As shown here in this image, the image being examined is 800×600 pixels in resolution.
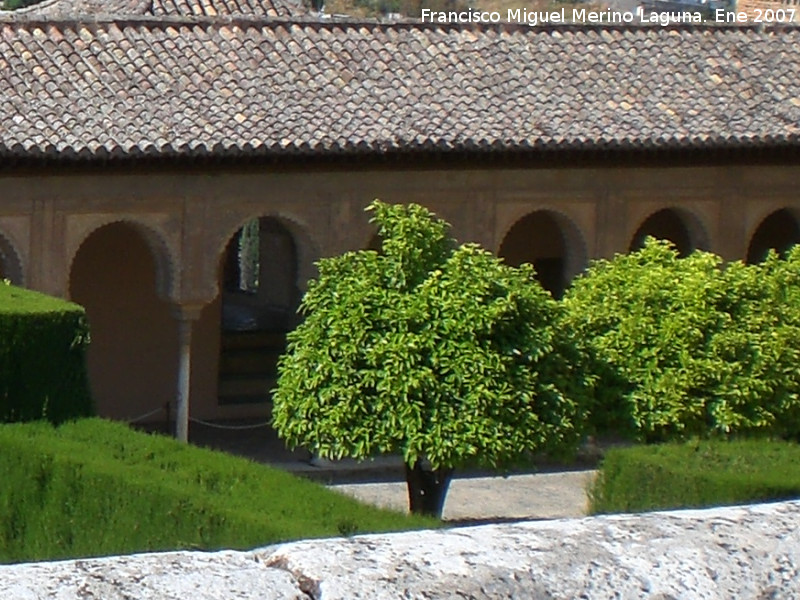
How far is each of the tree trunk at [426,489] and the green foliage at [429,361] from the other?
2.08ft

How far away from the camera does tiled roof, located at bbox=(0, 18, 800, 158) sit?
696 inches

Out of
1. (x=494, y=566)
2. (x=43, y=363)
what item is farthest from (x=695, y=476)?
(x=494, y=566)

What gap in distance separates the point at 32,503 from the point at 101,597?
23.4 ft

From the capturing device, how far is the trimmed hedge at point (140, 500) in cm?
748

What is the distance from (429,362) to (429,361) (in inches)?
0.4

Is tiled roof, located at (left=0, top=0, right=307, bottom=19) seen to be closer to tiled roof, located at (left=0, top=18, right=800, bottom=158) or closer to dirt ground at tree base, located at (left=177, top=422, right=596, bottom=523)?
tiled roof, located at (left=0, top=18, right=800, bottom=158)

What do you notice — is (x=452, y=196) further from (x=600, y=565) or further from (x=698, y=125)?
(x=600, y=565)

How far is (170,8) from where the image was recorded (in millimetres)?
23453

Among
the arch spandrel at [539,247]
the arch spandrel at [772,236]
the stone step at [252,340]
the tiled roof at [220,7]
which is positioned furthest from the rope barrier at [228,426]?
the arch spandrel at [772,236]

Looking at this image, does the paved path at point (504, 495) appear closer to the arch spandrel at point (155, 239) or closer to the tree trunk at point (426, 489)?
the tree trunk at point (426, 489)

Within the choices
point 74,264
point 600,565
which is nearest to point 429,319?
point 74,264

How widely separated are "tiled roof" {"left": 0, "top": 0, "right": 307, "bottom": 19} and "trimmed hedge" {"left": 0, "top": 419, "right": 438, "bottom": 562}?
1333cm

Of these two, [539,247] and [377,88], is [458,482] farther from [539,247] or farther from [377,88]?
[539,247]

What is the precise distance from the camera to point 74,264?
20.0 m
